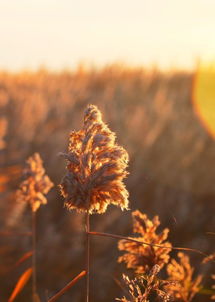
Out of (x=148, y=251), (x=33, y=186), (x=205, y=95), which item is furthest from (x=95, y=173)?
(x=205, y=95)

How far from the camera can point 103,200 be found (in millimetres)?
1279

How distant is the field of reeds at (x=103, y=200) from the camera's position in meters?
1.31

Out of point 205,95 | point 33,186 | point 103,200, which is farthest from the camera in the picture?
point 205,95

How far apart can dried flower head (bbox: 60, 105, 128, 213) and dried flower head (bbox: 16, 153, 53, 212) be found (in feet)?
1.86

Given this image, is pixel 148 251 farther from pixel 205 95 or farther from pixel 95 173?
pixel 205 95

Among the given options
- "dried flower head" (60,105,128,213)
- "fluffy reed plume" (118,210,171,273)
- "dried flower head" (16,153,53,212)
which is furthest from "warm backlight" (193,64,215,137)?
"dried flower head" (60,105,128,213)

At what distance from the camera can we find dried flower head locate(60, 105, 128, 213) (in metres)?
1.27

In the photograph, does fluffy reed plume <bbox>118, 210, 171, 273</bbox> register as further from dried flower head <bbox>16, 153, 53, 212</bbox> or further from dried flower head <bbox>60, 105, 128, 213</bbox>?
dried flower head <bbox>16, 153, 53, 212</bbox>

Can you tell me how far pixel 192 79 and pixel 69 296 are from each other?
12158 millimetres

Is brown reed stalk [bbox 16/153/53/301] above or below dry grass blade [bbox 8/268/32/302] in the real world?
above

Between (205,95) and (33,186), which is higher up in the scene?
(205,95)

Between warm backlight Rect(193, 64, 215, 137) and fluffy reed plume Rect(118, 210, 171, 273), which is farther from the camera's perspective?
warm backlight Rect(193, 64, 215, 137)

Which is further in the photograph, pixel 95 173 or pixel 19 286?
pixel 19 286

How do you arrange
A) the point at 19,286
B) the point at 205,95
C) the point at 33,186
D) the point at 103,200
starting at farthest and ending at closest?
the point at 205,95, the point at 33,186, the point at 19,286, the point at 103,200
